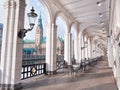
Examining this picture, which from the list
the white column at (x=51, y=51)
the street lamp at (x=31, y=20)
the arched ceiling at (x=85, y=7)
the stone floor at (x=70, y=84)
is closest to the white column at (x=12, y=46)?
the street lamp at (x=31, y=20)

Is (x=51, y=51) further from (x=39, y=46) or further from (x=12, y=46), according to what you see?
(x=39, y=46)

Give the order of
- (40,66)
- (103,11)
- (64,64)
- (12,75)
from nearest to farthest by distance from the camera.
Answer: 1. (12,75)
2. (40,66)
3. (103,11)
4. (64,64)

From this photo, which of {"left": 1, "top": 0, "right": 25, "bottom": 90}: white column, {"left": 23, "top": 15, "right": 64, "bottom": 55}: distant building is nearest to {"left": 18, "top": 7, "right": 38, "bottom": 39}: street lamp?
{"left": 1, "top": 0, "right": 25, "bottom": 90}: white column

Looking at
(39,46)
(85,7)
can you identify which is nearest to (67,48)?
(85,7)

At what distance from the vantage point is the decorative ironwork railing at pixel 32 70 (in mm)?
6537

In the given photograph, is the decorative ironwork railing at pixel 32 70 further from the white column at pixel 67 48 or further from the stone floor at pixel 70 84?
the white column at pixel 67 48

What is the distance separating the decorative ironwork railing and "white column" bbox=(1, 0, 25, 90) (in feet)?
5.09

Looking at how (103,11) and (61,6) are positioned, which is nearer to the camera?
(61,6)

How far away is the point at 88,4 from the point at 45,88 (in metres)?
6.24

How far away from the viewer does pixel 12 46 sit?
4.96 m

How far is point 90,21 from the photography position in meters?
13.1

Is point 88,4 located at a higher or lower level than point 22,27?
higher

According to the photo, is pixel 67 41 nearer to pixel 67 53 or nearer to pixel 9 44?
pixel 67 53

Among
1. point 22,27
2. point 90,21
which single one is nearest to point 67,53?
point 90,21
